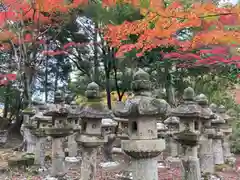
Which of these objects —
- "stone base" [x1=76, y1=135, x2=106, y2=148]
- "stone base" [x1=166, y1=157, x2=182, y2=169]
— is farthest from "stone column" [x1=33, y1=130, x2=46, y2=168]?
"stone base" [x1=166, y1=157, x2=182, y2=169]

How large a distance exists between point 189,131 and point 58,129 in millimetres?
2760

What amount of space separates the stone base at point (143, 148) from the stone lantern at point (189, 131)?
4.55 feet

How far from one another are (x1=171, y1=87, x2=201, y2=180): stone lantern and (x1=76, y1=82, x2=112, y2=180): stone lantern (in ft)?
4.12

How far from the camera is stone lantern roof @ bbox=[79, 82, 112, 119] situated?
4.52 metres

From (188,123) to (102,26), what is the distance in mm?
9044

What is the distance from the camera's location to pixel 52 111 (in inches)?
225

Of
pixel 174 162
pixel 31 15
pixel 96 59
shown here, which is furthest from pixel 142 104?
pixel 96 59

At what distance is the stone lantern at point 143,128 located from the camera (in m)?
3.17

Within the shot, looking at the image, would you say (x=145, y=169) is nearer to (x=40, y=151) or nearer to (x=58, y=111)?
(x=58, y=111)

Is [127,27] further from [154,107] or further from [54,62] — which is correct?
[54,62]

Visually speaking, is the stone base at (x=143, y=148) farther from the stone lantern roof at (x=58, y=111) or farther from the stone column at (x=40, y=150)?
the stone column at (x=40, y=150)

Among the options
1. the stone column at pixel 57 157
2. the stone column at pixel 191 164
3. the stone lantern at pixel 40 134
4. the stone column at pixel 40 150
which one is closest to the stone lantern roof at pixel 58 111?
the stone column at pixel 57 157

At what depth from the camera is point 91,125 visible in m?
4.61

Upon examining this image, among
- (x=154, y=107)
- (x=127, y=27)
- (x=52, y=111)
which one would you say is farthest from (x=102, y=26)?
(x=154, y=107)
